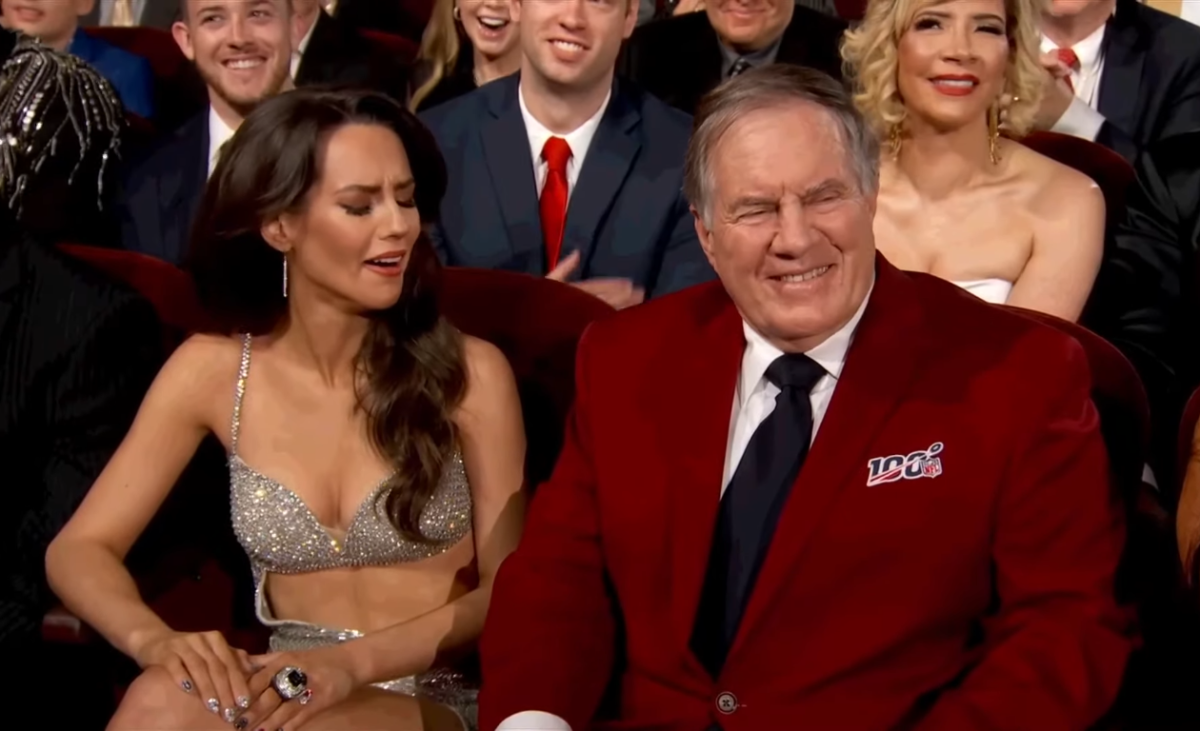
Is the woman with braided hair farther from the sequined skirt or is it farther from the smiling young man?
the smiling young man

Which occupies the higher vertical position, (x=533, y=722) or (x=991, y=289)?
(x=991, y=289)

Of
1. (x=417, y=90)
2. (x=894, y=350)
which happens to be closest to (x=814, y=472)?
(x=894, y=350)

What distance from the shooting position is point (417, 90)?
3512mm

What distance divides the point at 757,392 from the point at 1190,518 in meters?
0.43

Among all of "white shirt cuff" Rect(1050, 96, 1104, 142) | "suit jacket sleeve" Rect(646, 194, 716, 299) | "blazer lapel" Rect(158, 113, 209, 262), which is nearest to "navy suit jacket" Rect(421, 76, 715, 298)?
"suit jacket sleeve" Rect(646, 194, 716, 299)

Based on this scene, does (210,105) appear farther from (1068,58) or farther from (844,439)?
(844,439)

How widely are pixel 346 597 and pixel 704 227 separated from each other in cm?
63

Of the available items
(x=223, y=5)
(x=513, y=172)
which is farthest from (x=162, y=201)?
(x=513, y=172)

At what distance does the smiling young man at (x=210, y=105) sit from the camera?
2705 mm

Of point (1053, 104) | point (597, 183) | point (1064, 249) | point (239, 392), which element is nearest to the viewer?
point (239, 392)

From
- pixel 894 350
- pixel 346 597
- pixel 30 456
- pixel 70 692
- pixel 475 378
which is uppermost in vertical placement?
pixel 894 350

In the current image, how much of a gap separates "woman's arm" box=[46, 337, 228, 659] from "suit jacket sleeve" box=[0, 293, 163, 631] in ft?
0.27

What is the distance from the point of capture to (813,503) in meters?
1.41

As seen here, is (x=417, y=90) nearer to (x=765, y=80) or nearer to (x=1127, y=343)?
(x=1127, y=343)
